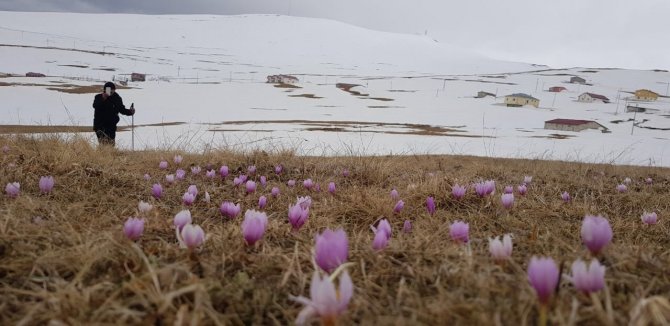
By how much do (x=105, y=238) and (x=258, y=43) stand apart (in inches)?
6977

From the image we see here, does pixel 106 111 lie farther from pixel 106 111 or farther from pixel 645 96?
pixel 645 96

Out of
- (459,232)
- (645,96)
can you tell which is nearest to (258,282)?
(459,232)

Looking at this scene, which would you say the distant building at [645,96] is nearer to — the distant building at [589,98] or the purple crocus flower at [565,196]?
the distant building at [589,98]

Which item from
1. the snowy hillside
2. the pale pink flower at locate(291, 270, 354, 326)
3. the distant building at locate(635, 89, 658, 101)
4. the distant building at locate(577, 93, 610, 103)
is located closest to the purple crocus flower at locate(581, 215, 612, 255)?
the pale pink flower at locate(291, 270, 354, 326)

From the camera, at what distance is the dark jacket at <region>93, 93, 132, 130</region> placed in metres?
11.2

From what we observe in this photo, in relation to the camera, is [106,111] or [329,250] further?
[106,111]

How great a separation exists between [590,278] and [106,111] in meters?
12.1

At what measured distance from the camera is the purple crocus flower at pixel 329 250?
1.42 meters

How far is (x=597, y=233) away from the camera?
1.56 m

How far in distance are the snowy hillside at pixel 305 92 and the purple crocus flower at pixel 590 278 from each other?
278 inches

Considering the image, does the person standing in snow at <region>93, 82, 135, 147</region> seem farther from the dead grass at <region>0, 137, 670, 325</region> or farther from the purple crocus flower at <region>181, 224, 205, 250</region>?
the purple crocus flower at <region>181, 224, 205, 250</region>

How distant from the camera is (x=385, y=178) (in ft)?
20.6

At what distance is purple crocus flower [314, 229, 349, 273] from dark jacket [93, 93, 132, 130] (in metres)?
11.2

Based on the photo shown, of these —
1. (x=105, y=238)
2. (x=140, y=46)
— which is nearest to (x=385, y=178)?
(x=105, y=238)
